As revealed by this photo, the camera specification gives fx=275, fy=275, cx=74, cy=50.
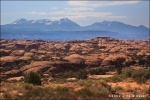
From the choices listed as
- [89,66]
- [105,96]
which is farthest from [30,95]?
[89,66]

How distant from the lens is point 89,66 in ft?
204

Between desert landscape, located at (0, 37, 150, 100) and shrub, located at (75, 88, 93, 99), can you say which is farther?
desert landscape, located at (0, 37, 150, 100)

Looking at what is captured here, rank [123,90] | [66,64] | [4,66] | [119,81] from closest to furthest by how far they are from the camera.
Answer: [123,90]
[119,81]
[66,64]
[4,66]

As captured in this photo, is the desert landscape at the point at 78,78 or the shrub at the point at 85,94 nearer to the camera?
the shrub at the point at 85,94

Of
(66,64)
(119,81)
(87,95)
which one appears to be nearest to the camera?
(87,95)

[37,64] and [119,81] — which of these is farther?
[37,64]

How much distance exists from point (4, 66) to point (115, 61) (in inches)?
1032

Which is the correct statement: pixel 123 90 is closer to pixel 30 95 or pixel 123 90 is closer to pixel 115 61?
pixel 30 95

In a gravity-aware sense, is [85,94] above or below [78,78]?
above

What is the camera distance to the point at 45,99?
1415 centimetres

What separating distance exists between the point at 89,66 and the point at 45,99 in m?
48.3

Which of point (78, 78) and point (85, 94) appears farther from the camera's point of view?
point (78, 78)

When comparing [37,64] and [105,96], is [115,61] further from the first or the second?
[105,96]

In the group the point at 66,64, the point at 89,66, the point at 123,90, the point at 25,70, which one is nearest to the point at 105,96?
the point at 123,90
